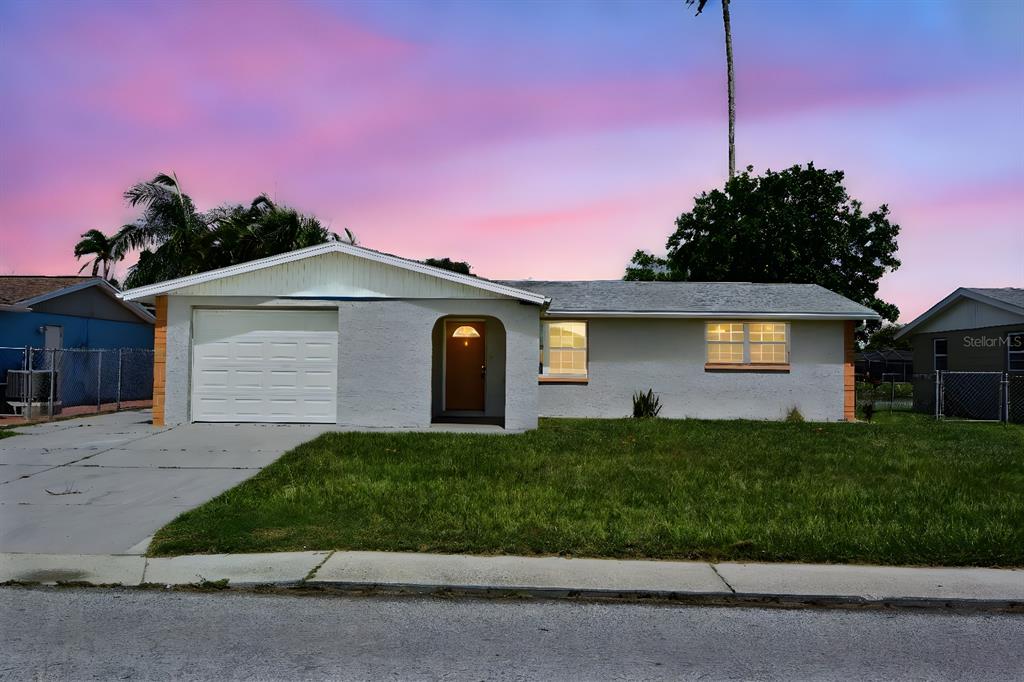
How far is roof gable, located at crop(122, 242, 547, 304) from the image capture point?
51.4ft

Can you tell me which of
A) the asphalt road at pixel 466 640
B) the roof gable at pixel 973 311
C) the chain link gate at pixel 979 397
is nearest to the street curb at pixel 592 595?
the asphalt road at pixel 466 640

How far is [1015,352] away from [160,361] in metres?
Answer: 21.5

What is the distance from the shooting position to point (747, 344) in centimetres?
2016

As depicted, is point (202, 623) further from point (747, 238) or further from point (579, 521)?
point (747, 238)

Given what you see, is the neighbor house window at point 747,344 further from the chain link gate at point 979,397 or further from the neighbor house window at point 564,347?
the chain link gate at point 979,397

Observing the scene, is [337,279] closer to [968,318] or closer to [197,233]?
[197,233]

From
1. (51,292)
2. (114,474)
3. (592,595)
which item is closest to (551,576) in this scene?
(592,595)

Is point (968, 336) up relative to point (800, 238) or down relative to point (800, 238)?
down

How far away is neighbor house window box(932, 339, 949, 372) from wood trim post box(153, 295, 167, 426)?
22.4 m

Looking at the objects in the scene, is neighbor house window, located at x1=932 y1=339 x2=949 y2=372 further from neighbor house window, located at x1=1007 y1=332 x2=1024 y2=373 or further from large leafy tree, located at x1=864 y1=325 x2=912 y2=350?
large leafy tree, located at x1=864 y1=325 x2=912 y2=350

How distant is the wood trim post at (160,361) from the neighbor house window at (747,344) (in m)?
12.9

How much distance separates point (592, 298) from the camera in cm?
2080

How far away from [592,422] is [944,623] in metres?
12.5

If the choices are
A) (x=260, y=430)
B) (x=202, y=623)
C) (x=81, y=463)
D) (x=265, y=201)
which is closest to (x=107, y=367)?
(x=265, y=201)
